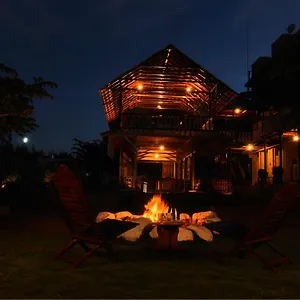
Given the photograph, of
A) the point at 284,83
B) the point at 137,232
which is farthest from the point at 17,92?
the point at 284,83

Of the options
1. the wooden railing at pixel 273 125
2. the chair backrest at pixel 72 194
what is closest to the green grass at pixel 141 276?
the chair backrest at pixel 72 194

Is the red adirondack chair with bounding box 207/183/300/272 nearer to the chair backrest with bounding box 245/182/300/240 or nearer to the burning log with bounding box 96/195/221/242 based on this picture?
the chair backrest with bounding box 245/182/300/240

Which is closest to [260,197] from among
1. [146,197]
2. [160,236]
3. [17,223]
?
[146,197]

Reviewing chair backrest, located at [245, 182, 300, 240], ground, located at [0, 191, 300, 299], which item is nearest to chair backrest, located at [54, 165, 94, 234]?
ground, located at [0, 191, 300, 299]

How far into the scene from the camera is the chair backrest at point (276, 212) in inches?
224

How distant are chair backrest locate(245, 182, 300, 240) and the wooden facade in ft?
50.5

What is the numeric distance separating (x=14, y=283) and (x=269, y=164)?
2591cm

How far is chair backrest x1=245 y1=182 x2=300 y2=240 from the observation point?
570 centimetres

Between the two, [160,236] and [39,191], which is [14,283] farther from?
[39,191]

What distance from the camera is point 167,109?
85.0 feet

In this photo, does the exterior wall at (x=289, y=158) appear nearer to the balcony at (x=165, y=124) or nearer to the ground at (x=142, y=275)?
the balcony at (x=165, y=124)

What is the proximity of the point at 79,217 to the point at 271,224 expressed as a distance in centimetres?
275

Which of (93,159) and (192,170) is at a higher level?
(93,159)

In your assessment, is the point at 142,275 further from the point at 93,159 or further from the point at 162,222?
the point at 93,159
